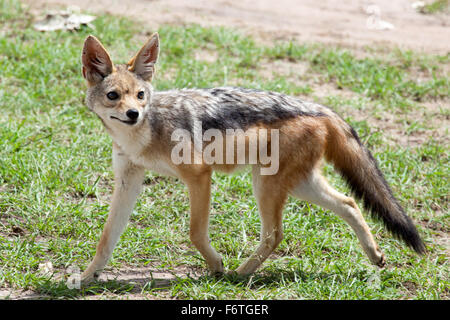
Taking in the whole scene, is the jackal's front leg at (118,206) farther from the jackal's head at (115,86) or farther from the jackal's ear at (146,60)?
the jackal's ear at (146,60)

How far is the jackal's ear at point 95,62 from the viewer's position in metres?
5.24

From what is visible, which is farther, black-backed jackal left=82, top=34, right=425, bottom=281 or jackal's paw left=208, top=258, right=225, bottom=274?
jackal's paw left=208, top=258, right=225, bottom=274

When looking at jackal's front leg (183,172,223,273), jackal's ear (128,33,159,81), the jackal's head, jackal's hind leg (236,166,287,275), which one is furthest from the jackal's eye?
jackal's hind leg (236,166,287,275)

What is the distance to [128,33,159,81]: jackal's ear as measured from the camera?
5473 mm

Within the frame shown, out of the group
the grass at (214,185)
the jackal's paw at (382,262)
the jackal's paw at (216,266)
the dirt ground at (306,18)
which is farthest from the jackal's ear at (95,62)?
the dirt ground at (306,18)

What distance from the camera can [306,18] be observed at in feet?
40.3

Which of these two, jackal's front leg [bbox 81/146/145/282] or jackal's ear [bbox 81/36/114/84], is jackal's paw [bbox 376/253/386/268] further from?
jackal's ear [bbox 81/36/114/84]

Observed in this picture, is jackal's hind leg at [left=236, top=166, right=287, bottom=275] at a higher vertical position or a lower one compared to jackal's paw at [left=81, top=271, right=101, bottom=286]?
higher

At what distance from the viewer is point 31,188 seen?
21.8 ft

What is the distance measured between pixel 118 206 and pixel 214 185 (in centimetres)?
179

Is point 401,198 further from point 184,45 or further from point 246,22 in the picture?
point 246,22

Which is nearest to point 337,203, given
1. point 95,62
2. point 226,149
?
point 226,149

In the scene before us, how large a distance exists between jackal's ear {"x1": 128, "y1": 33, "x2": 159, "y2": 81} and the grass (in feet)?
5.08

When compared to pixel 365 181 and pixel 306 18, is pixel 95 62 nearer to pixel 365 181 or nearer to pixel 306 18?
pixel 365 181
